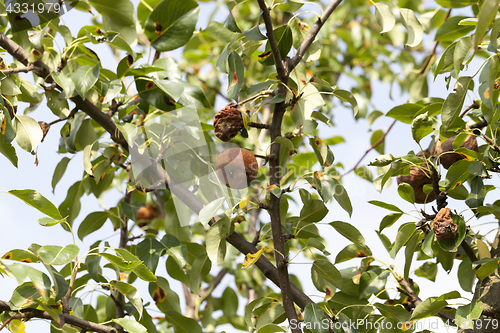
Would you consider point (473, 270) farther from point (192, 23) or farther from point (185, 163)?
point (192, 23)

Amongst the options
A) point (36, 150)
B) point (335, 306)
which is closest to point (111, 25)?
point (36, 150)

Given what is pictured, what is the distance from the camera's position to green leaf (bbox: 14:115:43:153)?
0.91m

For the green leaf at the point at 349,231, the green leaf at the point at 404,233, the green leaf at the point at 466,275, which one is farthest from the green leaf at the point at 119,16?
the green leaf at the point at 466,275

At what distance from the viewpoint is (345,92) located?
915 millimetres

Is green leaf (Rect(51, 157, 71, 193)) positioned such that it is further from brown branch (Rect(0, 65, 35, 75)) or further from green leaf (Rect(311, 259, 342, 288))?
green leaf (Rect(311, 259, 342, 288))

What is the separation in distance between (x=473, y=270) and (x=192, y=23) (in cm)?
95

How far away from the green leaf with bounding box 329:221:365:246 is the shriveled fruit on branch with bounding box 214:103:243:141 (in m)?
0.35

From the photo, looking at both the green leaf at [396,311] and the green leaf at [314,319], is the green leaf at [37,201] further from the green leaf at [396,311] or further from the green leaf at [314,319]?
the green leaf at [396,311]

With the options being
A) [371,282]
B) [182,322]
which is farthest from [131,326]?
[371,282]

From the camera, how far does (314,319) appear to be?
817 millimetres

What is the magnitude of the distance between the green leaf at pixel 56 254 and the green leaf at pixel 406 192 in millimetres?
704

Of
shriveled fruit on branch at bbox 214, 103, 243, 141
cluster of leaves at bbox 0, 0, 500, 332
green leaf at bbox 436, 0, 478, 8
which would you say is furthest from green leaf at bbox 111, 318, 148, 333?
green leaf at bbox 436, 0, 478, 8

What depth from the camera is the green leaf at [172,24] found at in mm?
1041

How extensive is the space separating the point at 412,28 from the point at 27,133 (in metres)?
0.91
